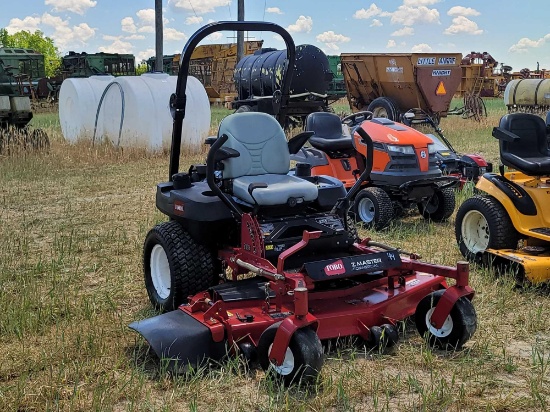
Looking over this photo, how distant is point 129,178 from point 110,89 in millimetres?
3446

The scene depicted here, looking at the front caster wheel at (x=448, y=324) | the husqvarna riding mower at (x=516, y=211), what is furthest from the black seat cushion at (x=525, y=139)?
the front caster wheel at (x=448, y=324)

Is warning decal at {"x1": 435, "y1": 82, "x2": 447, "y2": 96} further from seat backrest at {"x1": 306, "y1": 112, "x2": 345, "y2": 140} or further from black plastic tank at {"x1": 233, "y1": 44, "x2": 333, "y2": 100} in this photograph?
seat backrest at {"x1": 306, "y1": 112, "x2": 345, "y2": 140}

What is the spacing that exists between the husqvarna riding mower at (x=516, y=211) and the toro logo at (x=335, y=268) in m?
1.67

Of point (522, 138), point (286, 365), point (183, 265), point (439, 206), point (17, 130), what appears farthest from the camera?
point (17, 130)

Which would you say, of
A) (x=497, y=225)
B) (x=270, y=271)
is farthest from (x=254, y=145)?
(x=497, y=225)

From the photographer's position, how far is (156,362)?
12.1ft

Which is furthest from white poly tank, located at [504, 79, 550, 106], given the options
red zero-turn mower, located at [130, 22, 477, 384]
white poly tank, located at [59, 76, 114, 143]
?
red zero-turn mower, located at [130, 22, 477, 384]

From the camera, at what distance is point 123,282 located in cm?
512

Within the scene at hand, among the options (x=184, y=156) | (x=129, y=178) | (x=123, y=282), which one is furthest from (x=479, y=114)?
(x=123, y=282)

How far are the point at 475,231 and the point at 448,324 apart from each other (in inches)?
80.3

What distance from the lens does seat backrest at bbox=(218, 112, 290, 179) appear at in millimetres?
4555

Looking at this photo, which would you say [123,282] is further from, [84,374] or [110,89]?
[110,89]

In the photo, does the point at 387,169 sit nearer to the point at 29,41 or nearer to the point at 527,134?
the point at 527,134

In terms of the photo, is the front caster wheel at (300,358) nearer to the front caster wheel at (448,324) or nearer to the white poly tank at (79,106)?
the front caster wheel at (448,324)
